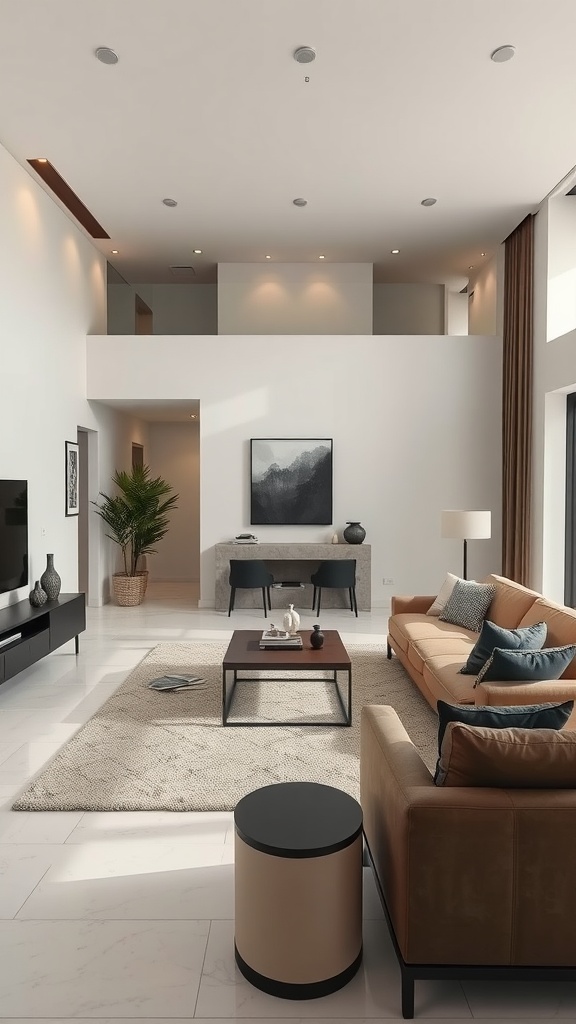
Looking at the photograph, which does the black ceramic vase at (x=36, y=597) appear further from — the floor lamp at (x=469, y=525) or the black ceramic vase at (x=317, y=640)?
the floor lamp at (x=469, y=525)

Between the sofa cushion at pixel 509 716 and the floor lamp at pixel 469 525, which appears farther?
the floor lamp at pixel 469 525

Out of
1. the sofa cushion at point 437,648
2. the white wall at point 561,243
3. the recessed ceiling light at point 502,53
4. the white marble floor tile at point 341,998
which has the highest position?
the recessed ceiling light at point 502,53

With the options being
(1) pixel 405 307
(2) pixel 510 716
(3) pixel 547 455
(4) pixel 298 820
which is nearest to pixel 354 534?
(3) pixel 547 455

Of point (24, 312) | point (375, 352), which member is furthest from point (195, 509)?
point (24, 312)

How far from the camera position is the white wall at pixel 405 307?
420 inches

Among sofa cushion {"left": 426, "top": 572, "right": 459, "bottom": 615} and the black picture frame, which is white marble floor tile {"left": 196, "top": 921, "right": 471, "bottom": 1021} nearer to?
sofa cushion {"left": 426, "top": 572, "right": 459, "bottom": 615}

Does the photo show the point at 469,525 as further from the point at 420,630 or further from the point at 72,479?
the point at 72,479

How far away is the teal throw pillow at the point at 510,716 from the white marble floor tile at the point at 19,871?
1583mm

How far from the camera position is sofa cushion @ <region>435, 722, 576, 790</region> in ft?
A: 6.47

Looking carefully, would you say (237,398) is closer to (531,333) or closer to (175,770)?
(531,333)

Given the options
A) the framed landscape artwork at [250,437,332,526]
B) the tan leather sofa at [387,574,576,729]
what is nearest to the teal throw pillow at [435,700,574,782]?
the tan leather sofa at [387,574,576,729]

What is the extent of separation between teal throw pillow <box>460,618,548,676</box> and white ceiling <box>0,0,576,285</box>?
11.8ft

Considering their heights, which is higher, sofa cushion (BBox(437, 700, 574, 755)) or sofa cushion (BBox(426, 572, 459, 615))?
sofa cushion (BBox(437, 700, 574, 755))

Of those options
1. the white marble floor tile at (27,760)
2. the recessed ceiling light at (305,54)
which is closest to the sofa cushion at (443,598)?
the white marble floor tile at (27,760)
